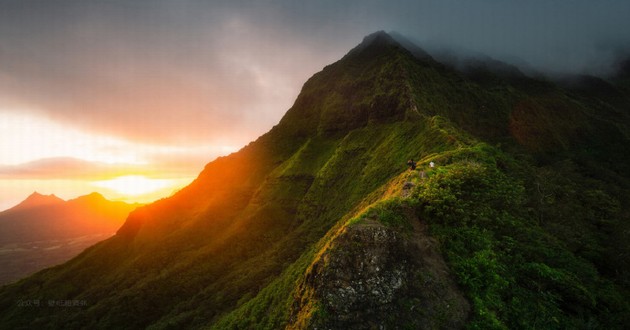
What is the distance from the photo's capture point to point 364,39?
5669 inches

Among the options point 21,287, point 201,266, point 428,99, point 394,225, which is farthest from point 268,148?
point 21,287

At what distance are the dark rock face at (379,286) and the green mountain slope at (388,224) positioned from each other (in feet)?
0.32

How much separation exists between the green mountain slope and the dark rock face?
10cm

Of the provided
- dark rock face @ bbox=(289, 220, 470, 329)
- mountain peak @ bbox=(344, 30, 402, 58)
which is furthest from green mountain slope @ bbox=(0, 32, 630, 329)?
mountain peak @ bbox=(344, 30, 402, 58)

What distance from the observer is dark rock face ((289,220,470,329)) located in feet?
56.9

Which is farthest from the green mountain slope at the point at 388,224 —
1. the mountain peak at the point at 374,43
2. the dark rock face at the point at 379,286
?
the mountain peak at the point at 374,43

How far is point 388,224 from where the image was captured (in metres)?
21.7

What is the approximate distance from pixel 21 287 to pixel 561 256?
183m

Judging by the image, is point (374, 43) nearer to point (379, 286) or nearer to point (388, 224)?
point (388, 224)

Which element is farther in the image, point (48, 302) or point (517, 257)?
point (48, 302)

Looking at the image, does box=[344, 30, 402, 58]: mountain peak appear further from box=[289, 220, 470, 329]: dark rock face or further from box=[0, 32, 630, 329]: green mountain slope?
box=[289, 220, 470, 329]: dark rock face

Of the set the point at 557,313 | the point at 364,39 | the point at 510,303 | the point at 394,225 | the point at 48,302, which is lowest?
the point at 48,302

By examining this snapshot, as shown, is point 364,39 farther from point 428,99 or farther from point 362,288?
point 362,288

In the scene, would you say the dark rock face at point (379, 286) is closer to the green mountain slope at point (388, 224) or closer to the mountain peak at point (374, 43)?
the green mountain slope at point (388, 224)
